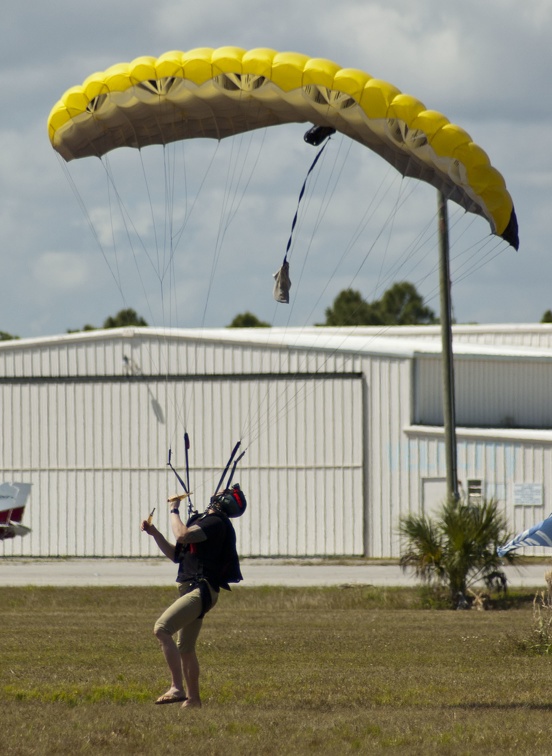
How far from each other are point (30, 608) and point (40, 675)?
10.3 metres

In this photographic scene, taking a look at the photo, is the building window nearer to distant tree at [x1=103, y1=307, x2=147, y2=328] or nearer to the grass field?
the grass field

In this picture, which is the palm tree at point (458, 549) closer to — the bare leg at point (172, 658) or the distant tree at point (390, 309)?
the bare leg at point (172, 658)

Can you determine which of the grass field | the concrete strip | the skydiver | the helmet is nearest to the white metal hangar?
the concrete strip

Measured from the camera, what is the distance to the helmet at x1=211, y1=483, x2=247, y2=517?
1063 centimetres

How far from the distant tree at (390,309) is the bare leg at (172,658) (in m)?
105

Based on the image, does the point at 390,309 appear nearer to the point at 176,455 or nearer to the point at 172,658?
the point at 176,455

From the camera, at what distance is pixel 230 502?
10.7 meters

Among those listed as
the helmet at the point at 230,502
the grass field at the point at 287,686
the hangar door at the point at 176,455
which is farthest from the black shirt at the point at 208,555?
the hangar door at the point at 176,455

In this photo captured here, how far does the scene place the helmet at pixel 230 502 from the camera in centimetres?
1063

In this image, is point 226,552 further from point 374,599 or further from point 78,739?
point 374,599

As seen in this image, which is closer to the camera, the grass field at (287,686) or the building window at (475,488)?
the grass field at (287,686)

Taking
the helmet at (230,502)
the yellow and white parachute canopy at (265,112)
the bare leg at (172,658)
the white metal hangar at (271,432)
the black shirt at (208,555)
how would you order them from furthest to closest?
the white metal hangar at (271,432) → the yellow and white parachute canopy at (265,112) → the helmet at (230,502) → the black shirt at (208,555) → the bare leg at (172,658)

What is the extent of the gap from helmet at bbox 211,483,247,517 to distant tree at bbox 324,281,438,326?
104 meters

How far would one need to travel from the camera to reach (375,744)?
8695 mm
